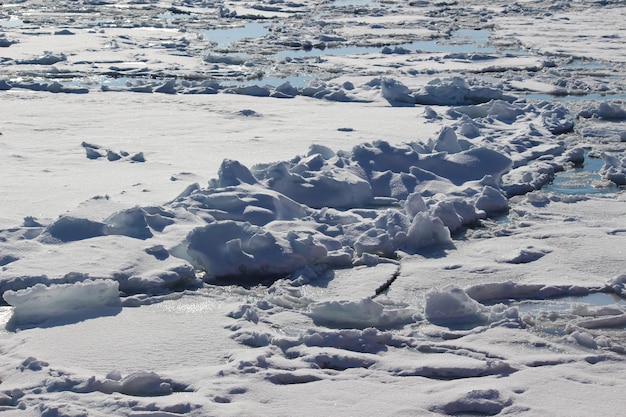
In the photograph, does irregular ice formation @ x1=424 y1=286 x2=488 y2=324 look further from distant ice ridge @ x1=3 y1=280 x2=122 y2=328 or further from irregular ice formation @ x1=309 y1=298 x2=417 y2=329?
distant ice ridge @ x1=3 y1=280 x2=122 y2=328

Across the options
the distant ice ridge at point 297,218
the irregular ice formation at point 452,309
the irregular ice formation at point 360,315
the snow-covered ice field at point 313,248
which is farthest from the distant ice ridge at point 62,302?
the irregular ice formation at point 452,309

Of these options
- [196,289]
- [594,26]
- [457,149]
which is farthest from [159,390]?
[594,26]

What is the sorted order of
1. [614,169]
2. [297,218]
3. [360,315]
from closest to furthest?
1. [360,315]
2. [297,218]
3. [614,169]

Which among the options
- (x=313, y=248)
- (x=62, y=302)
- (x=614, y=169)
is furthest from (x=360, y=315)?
(x=614, y=169)

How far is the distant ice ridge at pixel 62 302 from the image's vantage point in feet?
14.5

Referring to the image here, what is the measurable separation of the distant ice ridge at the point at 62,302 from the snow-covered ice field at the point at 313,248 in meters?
0.01

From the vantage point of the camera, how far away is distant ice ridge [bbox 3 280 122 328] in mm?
4434

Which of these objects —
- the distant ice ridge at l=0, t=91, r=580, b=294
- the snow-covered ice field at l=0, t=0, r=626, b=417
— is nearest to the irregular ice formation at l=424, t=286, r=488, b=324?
the snow-covered ice field at l=0, t=0, r=626, b=417

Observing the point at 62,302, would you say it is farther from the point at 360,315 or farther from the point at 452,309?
the point at 452,309

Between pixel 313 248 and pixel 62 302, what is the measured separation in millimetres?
1499

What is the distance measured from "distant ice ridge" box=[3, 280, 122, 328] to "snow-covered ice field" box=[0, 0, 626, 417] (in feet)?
0.03

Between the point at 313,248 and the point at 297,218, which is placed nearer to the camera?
the point at 313,248

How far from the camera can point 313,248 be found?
525 centimetres

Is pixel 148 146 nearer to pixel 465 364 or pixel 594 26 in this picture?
pixel 465 364
